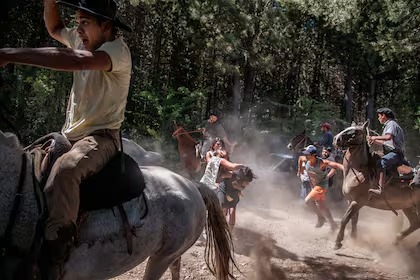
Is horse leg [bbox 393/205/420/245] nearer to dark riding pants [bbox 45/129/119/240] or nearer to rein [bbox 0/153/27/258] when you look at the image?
dark riding pants [bbox 45/129/119/240]

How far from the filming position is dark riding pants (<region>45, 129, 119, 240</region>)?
290 centimetres

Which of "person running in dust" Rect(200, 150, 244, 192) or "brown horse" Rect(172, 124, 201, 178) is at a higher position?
"person running in dust" Rect(200, 150, 244, 192)

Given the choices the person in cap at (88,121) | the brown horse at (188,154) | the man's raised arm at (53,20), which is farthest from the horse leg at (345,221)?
the man's raised arm at (53,20)

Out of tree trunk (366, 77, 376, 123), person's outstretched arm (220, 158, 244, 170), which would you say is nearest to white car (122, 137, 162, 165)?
person's outstretched arm (220, 158, 244, 170)

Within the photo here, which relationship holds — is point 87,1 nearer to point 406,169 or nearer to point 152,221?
point 152,221

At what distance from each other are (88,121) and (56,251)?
92 cm

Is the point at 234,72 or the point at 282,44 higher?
the point at 282,44

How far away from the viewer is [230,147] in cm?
1234

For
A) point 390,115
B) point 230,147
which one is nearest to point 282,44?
point 230,147

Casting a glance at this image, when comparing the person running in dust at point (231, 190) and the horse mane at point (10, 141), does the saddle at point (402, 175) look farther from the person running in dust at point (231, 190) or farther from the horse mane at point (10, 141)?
the horse mane at point (10, 141)

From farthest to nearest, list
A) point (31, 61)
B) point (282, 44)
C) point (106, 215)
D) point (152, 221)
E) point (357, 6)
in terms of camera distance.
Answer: point (282, 44), point (357, 6), point (152, 221), point (106, 215), point (31, 61)

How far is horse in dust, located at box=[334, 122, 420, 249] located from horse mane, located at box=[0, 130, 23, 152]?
674 centimetres

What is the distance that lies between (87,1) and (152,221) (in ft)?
5.72

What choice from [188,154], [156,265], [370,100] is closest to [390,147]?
[188,154]
